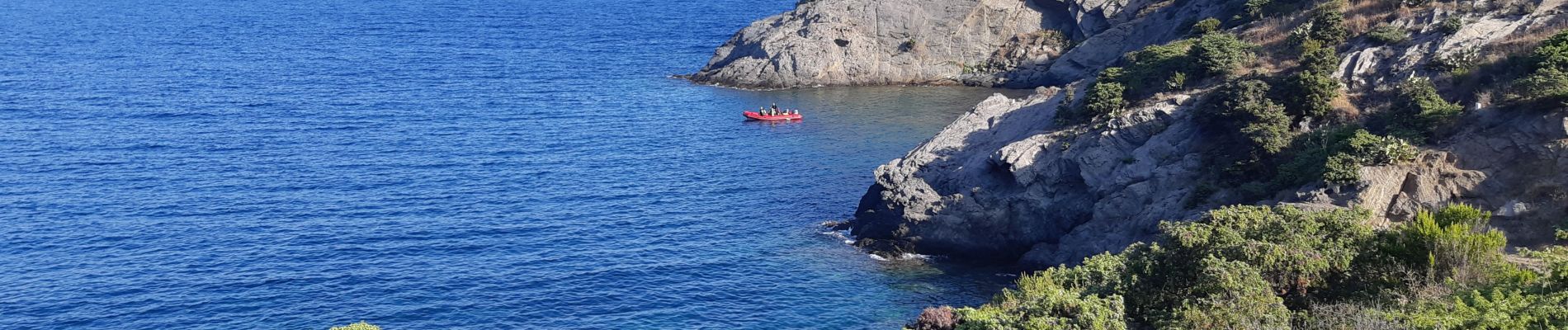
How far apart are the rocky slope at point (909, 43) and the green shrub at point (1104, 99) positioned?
54.1m

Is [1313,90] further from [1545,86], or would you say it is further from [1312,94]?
[1545,86]

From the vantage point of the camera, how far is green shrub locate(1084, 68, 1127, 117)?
60.9 meters

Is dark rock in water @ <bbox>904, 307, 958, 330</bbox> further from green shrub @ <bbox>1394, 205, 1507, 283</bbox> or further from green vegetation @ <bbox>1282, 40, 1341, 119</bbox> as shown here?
green vegetation @ <bbox>1282, 40, 1341, 119</bbox>

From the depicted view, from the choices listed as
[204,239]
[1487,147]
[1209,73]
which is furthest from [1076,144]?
[204,239]

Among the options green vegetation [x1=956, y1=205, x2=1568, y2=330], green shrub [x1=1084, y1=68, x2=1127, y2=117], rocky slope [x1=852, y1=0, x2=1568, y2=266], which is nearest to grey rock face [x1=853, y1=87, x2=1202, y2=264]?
rocky slope [x1=852, y1=0, x2=1568, y2=266]

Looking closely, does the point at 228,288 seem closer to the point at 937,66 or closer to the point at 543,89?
the point at 543,89

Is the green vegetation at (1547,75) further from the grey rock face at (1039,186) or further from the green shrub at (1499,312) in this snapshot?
the green shrub at (1499,312)

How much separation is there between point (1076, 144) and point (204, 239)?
43.2m

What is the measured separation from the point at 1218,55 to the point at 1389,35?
7246 millimetres

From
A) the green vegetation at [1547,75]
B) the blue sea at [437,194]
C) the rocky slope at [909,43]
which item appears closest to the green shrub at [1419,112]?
the green vegetation at [1547,75]

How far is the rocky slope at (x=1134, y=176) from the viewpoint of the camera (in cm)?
4684

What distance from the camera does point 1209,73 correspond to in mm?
60125

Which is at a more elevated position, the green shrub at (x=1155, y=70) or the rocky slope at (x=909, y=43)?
the rocky slope at (x=909, y=43)

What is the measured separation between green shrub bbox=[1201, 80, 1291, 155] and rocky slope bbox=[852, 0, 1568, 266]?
1192 mm
